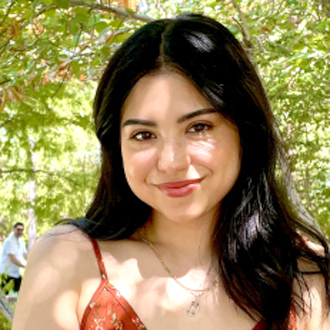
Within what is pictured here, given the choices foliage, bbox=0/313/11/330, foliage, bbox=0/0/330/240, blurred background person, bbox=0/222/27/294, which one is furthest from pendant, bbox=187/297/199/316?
blurred background person, bbox=0/222/27/294

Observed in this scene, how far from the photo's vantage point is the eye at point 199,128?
1.64 m

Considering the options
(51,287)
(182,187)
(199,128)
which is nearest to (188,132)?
(199,128)

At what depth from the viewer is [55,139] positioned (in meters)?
4.78

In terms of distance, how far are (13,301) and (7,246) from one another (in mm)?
1949

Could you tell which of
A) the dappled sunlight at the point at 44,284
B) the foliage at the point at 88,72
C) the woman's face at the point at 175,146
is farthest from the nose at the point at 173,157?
the foliage at the point at 88,72

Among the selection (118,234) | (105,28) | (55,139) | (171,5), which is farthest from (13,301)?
(118,234)

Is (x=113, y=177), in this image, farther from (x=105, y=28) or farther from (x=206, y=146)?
(x=105, y=28)

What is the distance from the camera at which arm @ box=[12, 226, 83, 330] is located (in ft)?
Result: 5.13

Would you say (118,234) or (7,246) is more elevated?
(118,234)

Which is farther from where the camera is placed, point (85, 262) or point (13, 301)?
point (13, 301)

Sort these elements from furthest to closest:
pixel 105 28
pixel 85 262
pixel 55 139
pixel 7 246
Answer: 1. pixel 7 246
2. pixel 55 139
3. pixel 105 28
4. pixel 85 262

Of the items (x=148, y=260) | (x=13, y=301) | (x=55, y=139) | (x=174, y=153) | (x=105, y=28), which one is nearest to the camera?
(x=174, y=153)

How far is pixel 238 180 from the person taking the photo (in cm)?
192

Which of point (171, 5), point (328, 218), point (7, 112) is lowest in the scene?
point (328, 218)
